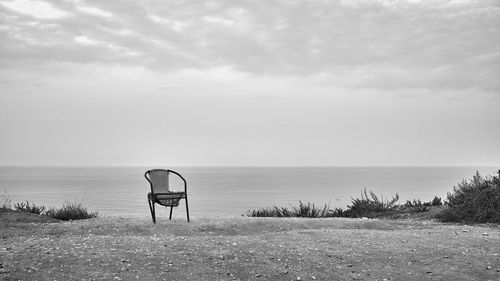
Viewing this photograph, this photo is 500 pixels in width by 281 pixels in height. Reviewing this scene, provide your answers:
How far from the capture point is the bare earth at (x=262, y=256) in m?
6.92

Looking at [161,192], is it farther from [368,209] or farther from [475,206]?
[475,206]

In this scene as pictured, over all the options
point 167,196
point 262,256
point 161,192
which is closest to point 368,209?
point 161,192

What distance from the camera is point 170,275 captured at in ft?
22.3

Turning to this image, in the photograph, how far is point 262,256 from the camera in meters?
7.59

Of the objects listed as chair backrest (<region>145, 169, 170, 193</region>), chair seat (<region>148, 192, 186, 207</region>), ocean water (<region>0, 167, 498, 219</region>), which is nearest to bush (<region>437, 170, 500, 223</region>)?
Result: ocean water (<region>0, 167, 498, 219</region>)

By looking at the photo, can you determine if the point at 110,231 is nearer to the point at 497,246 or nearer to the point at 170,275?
the point at 170,275

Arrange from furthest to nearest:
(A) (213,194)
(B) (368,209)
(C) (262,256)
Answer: (A) (213,194) < (B) (368,209) < (C) (262,256)

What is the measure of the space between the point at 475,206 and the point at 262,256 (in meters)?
7.09

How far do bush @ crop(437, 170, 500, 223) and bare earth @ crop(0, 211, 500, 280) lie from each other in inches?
98.1

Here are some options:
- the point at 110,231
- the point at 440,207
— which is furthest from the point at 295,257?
the point at 440,207

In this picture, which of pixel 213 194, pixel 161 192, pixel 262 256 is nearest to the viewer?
pixel 262 256

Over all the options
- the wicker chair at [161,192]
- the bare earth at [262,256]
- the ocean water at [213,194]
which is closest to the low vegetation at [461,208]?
the ocean water at [213,194]

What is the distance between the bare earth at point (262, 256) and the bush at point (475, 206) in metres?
2.49

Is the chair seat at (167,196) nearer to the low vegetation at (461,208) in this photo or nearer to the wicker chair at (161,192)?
the wicker chair at (161,192)
